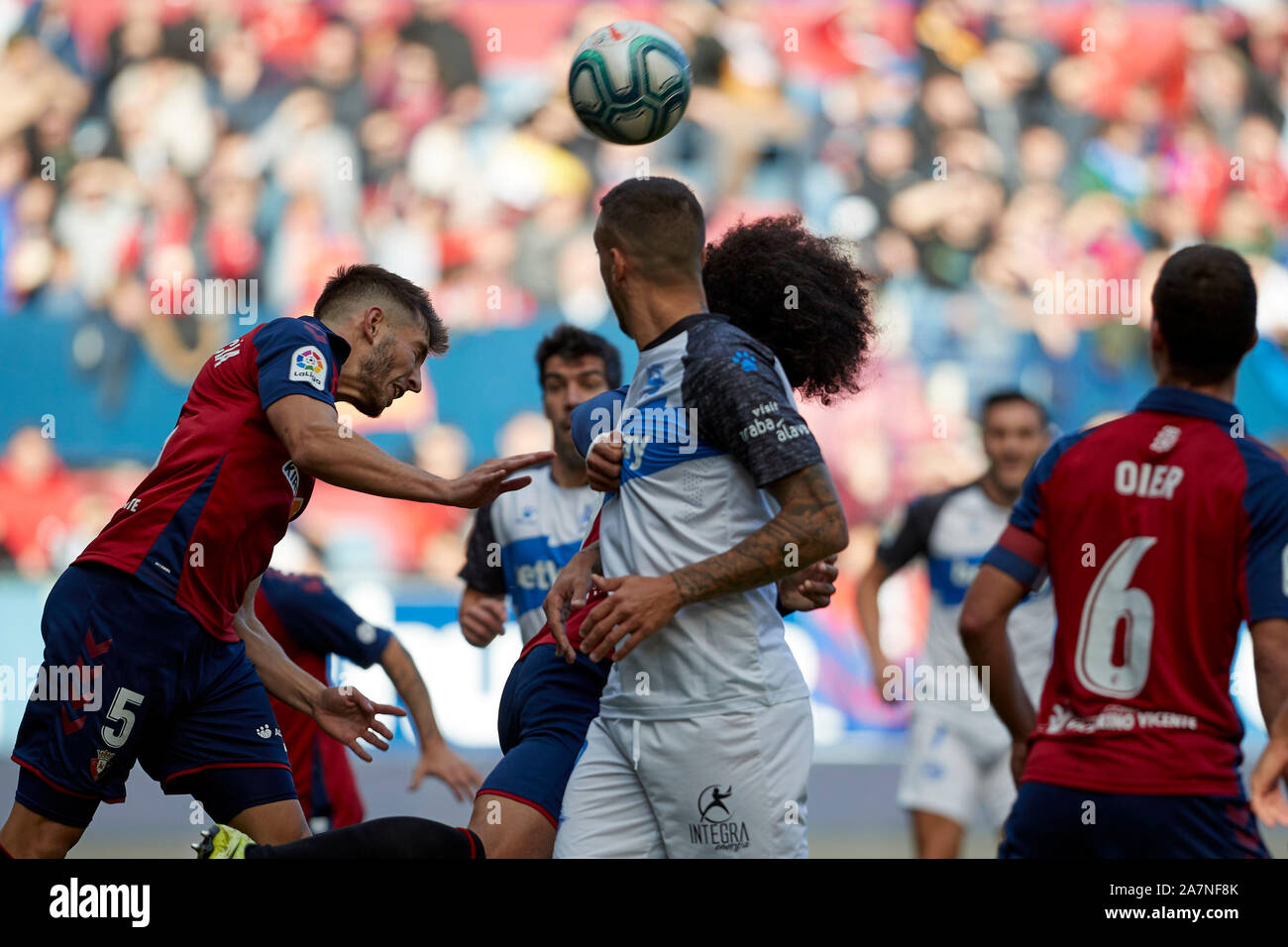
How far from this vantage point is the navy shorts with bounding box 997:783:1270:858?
9.43ft

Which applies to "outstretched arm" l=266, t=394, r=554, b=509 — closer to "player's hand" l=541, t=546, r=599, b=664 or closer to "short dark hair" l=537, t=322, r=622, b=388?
"player's hand" l=541, t=546, r=599, b=664

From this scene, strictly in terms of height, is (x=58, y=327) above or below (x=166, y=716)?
above

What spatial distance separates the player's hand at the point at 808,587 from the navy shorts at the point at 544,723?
486 millimetres

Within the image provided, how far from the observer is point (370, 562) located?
30.1ft

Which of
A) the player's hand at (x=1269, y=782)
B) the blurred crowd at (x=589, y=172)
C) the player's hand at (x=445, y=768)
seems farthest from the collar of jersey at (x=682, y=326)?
the blurred crowd at (x=589, y=172)

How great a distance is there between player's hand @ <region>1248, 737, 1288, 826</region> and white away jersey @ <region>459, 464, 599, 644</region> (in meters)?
2.82

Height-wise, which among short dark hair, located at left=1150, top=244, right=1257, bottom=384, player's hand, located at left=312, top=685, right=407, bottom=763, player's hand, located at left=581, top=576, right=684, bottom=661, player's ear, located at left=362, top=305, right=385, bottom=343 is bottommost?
player's hand, located at left=312, top=685, right=407, bottom=763

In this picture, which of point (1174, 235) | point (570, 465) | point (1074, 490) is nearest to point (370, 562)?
point (570, 465)
